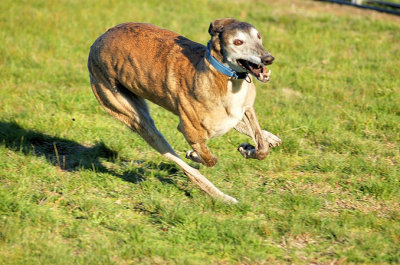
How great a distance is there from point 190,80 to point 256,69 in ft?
2.08

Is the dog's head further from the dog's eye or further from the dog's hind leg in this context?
the dog's hind leg

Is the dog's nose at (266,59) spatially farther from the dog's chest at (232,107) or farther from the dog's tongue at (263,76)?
the dog's chest at (232,107)

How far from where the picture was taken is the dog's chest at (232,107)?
189 inches

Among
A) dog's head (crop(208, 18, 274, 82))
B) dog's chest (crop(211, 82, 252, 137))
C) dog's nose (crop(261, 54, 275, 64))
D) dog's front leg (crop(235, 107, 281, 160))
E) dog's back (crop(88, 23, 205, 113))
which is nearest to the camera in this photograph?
dog's nose (crop(261, 54, 275, 64))

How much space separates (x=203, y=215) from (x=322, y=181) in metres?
1.45

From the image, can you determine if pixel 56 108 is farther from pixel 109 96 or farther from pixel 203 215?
pixel 203 215

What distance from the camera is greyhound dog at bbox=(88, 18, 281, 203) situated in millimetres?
4633

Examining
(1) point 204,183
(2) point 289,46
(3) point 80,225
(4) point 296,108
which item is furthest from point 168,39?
(2) point 289,46

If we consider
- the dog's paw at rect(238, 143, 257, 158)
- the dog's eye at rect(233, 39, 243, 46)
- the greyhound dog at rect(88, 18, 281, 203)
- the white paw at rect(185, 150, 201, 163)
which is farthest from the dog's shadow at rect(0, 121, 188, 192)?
the dog's eye at rect(233, 39, 243, 46)

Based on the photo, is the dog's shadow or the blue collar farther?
the dog's shadow

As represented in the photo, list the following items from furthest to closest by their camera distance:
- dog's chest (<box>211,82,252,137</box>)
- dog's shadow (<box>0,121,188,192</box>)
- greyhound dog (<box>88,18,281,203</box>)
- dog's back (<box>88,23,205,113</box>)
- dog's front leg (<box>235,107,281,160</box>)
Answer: dog's shadow (<box>0,121,188,192</box>) → dog's front leg (<box>235,107,281,160</box>) → dog's back (<box>88,23,205,113</box>) → dog's chest (<box>211,82,252,137</box>) → greyhound dog (<box>88,18,281,203</box>)

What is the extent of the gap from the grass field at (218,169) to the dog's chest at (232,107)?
734mm

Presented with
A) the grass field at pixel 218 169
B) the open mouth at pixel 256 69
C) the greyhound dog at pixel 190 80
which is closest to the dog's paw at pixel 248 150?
the greyhound dog at pixel 190 80

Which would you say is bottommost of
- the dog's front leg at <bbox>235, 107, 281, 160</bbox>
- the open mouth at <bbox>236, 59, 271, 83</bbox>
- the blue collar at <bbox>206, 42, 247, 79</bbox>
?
the dog's front leg at <bbox>235, 107, 281, 160</bbox>
